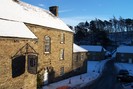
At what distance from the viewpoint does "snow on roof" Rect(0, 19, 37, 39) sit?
19984 millimetres

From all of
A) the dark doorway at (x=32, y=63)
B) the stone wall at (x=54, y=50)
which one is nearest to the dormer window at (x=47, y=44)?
the stone wall at (x=54, y=50)

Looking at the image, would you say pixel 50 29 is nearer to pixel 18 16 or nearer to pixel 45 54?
pixel 45 54

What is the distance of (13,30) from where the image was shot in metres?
21.4

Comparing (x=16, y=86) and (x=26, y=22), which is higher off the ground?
(x=26, y=22)

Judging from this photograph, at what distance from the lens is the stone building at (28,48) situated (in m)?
19.6

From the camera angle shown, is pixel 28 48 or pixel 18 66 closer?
pixel 18 66

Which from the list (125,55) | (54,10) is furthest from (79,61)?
(125,55)

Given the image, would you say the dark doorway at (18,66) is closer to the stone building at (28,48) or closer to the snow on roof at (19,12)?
the stone building at (28,48)

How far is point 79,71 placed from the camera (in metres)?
42.8

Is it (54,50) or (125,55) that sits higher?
(54,50)

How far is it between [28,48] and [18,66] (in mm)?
2149

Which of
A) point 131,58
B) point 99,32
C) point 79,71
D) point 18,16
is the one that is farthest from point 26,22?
point 99,32

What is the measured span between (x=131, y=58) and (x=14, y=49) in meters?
59.4

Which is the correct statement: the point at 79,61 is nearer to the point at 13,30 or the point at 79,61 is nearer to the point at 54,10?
the point at 54,10
